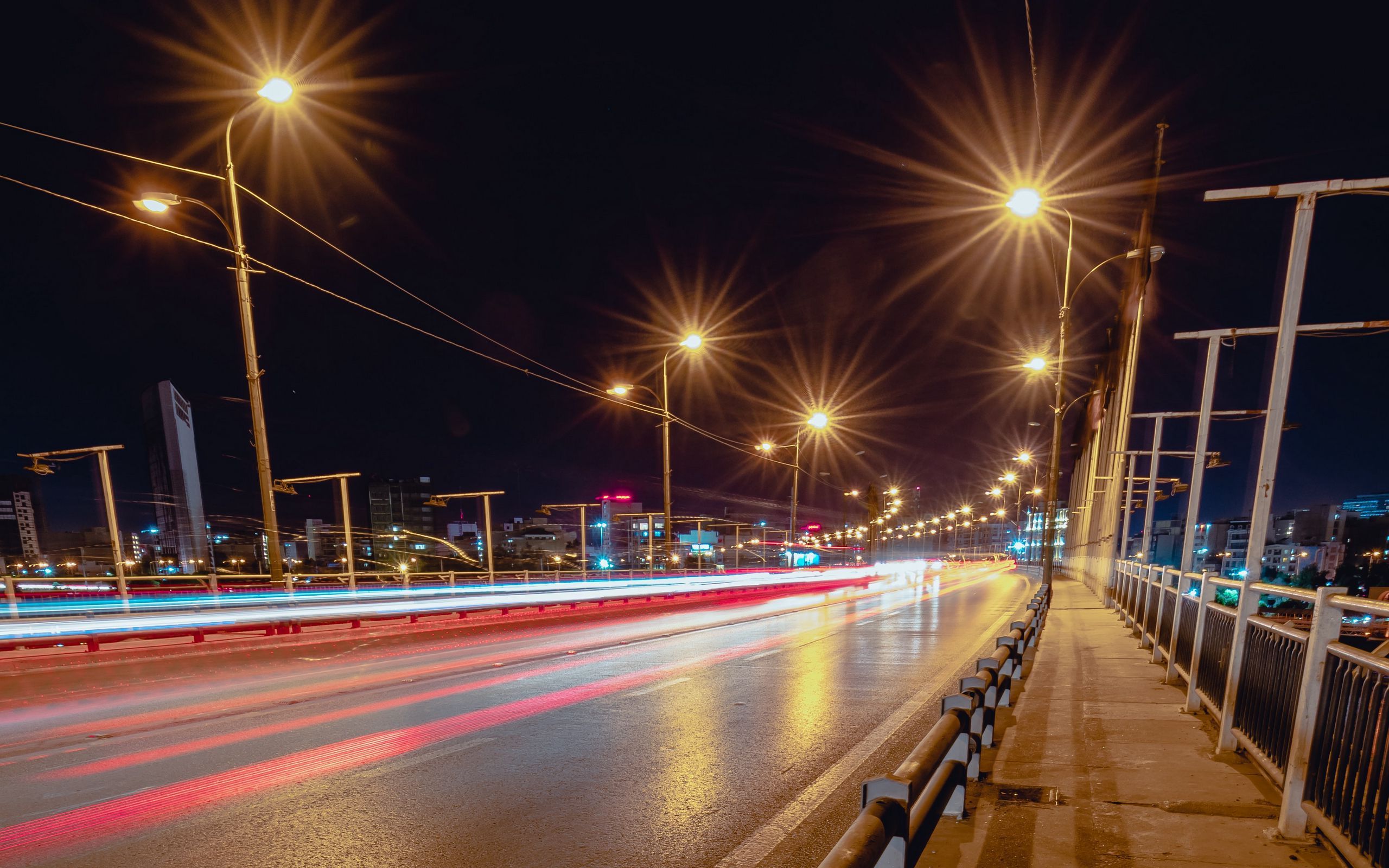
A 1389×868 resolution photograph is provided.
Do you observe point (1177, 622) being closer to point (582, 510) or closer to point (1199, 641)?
point (1199, 641)

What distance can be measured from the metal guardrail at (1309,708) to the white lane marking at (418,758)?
5782 mm

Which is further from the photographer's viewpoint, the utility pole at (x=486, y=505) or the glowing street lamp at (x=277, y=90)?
the utility pole at (x=486, y=505)

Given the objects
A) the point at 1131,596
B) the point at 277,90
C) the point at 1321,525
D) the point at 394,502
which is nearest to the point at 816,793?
the point at 277,90

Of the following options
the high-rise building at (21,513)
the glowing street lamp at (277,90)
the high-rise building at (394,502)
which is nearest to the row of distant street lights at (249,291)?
the glowing street lamp at (277,90)

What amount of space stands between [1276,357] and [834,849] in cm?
583

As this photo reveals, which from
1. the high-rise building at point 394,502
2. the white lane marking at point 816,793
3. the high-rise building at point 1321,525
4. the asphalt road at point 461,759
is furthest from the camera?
the high-rise building at point 1321,525

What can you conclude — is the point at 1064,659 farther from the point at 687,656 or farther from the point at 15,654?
the point at 15,654

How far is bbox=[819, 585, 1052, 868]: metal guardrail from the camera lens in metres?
1.92

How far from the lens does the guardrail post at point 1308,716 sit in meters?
3.93

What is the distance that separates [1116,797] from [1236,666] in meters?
1.84

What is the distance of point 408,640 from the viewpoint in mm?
15367

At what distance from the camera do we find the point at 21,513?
3741 cm

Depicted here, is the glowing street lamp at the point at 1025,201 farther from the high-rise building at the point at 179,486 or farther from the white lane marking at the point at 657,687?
the high-rise building at the point at 179,486

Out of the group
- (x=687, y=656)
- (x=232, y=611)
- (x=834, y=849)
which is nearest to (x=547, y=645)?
(x=687, y=656)
